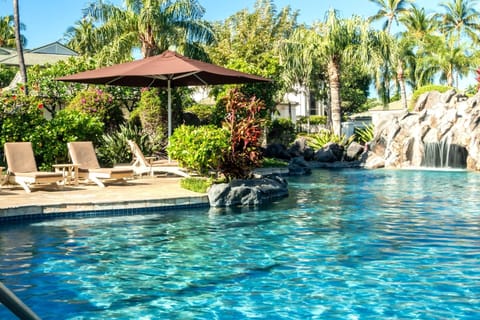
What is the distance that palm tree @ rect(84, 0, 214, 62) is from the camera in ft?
82.0

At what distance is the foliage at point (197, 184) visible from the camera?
1340 cm

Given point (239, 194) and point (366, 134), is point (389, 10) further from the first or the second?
point (239, 194)

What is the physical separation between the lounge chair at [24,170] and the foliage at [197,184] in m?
3.03

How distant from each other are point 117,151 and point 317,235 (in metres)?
11.4

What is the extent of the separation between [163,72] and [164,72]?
1.3 inches

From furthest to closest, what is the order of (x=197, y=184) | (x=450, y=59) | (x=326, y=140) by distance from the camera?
(x=450, y=59)
(x=326, y=140)
(x=197, y=184)

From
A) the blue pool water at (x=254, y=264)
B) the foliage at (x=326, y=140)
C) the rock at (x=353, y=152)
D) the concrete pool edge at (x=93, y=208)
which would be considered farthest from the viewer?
the foliage at (x=326, y=140)

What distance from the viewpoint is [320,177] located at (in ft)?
69.8

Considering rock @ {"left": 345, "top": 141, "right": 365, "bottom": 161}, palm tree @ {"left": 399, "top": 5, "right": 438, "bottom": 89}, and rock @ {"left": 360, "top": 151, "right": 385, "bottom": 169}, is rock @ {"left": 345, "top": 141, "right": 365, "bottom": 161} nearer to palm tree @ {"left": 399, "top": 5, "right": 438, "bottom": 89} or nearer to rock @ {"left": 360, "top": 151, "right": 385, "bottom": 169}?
rock @ {"left": 360, "top": 151, "right": 385, "bottom": 169}

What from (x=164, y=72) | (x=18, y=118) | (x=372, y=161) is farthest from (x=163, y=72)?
(x=372, y=161)

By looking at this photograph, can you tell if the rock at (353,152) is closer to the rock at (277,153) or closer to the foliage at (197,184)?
the rock at (277,153)

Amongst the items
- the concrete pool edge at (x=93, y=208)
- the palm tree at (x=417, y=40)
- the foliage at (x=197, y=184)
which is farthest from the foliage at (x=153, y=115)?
the palm tree at (x=417, y=40)

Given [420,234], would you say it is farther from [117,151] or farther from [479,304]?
[117,151]

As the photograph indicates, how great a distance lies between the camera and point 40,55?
48062 mm
